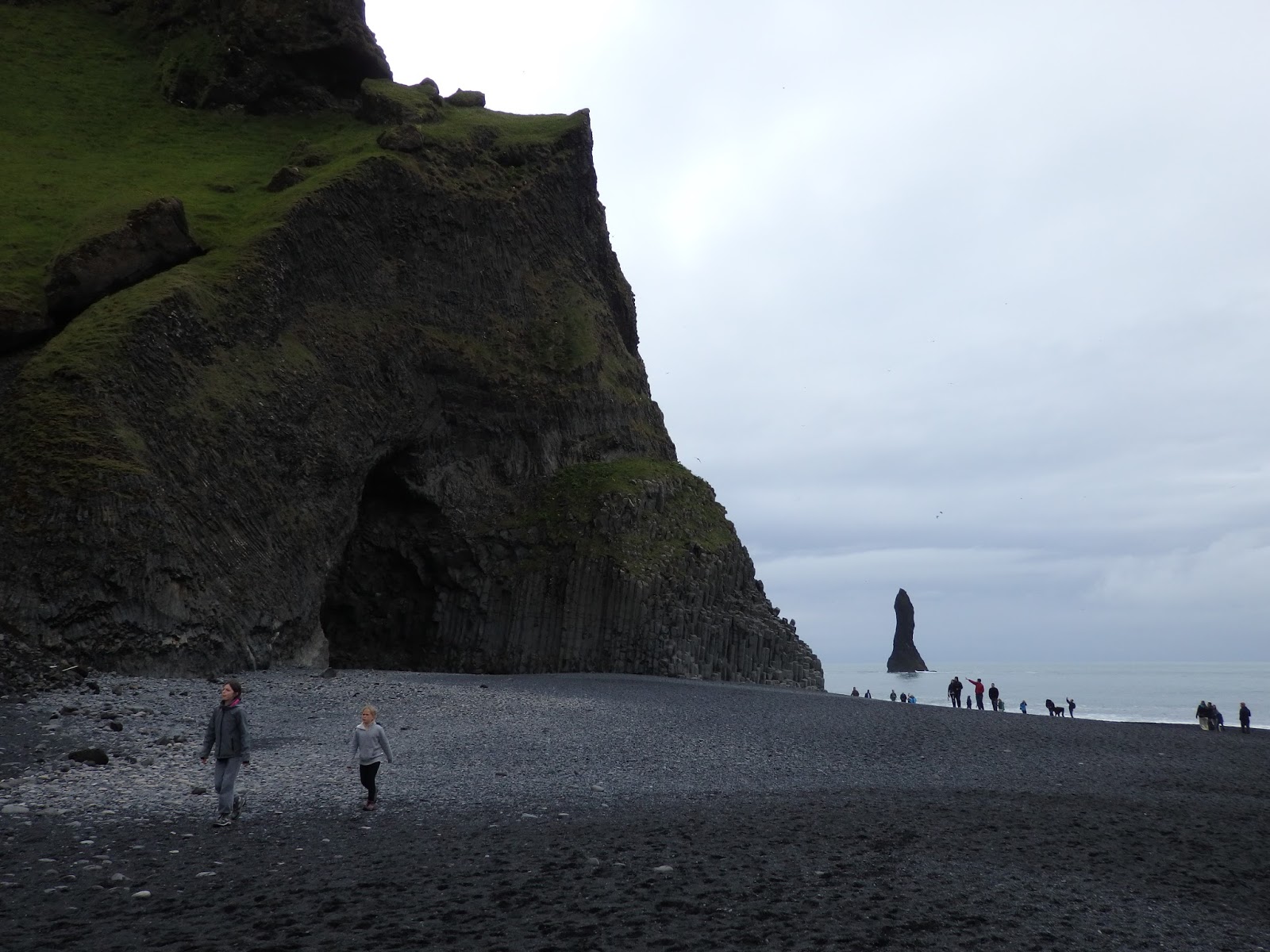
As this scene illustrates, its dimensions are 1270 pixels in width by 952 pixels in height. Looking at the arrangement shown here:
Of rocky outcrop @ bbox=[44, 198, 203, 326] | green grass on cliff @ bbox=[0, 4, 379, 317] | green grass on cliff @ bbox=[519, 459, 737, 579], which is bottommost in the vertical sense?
green grass on cliff @ bbox=[519, 459, 737, 579]

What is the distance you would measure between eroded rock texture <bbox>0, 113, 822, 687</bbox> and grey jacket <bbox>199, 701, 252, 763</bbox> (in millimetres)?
12030

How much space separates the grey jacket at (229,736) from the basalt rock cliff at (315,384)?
11228mm

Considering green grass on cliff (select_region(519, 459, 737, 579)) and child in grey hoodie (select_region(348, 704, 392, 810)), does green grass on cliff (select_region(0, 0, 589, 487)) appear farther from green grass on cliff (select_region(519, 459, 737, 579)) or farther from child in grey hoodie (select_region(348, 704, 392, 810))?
child in grey hoodie (select_region(348, 704, 392, 810))

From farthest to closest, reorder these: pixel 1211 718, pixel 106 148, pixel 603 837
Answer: pixel 106 148 → pixel 1211 718 → pixel 603 837

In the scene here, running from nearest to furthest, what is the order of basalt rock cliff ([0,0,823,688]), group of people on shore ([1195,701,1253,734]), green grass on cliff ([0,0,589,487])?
basalt rock cliff ([0,0,823,688]) < green grass on cliff ([0,0,589,487]) < group of people on shore ([1195,701,1253,734])

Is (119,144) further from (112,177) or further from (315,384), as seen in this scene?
(315,384)

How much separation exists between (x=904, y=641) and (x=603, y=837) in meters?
157

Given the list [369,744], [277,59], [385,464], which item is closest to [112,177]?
[277,59]

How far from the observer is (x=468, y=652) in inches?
1597

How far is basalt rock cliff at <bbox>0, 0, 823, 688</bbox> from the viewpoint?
27.2 meters

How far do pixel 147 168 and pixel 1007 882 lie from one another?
45011mm

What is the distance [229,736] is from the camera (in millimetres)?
12477

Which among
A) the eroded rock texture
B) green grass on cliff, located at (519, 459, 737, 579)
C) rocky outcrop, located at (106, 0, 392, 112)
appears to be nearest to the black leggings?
the eroded rock texture

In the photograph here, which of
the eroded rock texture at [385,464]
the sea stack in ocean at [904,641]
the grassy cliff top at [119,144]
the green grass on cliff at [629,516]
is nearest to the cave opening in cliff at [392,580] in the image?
the eroded rock texture at [385,464]
